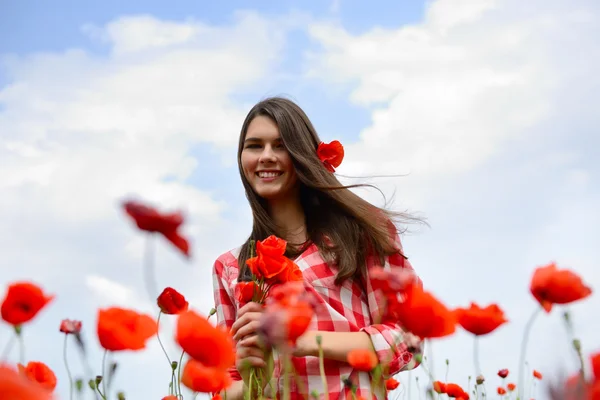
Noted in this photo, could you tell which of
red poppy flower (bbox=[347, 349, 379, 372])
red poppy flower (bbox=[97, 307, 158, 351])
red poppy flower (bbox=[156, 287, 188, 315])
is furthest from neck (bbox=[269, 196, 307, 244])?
red poppy flower (bbox=[97, 307, 158, 351])

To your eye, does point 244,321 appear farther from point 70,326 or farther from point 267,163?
point 267,163

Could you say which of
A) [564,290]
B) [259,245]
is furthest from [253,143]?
[564,290]

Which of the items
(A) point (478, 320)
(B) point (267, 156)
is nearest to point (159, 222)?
(A) point (478, 320)

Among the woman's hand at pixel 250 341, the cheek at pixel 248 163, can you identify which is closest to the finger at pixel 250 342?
the woman's hand at pixel 250 341

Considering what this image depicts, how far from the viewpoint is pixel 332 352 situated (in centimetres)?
216

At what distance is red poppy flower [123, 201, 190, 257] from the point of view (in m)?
1.03

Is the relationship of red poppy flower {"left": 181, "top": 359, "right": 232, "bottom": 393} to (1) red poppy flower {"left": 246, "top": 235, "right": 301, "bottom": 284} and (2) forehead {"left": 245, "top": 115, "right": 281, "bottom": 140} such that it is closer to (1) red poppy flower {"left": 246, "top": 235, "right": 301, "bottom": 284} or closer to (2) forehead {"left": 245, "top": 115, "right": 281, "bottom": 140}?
(1) red poppy flower {"left": 246, "top": 235, "right": 301, "bottom": 284}

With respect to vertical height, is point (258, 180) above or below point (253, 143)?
below

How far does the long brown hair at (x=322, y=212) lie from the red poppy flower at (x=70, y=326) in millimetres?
1247

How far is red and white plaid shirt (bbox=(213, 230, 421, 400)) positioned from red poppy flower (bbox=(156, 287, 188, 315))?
0.55 m

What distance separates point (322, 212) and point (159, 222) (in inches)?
74.3

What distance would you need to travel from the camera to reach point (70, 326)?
142 cm

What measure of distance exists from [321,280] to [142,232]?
1579 millimetres

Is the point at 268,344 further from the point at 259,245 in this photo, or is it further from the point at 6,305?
the point at 259,245
